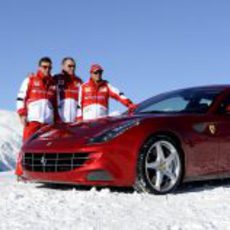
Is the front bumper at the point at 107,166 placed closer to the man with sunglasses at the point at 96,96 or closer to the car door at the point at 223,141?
the car door at the point at 223,141

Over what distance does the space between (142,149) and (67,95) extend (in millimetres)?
3568

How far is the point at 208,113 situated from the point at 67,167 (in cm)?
177

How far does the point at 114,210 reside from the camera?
209 inches

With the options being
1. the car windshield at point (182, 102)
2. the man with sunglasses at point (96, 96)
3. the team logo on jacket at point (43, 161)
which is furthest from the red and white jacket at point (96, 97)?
the team logo on jacket at point (43, 161)

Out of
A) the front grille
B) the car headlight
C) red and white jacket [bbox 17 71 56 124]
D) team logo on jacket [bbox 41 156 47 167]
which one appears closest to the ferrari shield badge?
the car headlight

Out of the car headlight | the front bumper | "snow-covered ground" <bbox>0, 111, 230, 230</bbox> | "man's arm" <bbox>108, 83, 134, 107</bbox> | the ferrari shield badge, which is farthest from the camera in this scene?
"man's arm" <bbox>108, 83, 134, 107</bbox>

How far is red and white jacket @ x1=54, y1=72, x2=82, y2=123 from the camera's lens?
385 inches

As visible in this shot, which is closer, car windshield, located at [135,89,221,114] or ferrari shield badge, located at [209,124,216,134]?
ferrari shield badge, located at [209,124,216,134]

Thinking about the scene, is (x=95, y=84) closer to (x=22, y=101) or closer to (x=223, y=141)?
(x=22, y=101)

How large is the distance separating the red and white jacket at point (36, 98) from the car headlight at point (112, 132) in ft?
8.30

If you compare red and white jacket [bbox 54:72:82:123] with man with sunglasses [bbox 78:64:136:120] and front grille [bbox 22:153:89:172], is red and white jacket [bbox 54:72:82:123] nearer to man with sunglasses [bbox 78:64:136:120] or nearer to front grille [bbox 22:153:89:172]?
man with sunglasses [bbox 78:64:136:120]

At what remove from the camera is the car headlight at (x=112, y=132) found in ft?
21.4

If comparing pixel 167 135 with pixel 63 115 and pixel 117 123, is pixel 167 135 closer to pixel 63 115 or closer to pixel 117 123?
pixel 117 123

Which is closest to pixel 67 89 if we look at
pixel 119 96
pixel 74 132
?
pixel 119 96
